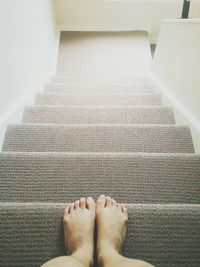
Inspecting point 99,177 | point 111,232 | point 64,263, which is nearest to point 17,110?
point 99,177

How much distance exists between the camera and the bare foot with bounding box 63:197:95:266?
36.6 inches

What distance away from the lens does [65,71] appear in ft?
11.7

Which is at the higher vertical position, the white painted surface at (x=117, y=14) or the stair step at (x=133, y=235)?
the white painted surface at (x=117, y=14)

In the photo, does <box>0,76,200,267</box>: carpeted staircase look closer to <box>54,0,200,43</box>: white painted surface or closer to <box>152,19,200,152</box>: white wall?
<box>152,19,200,152</box>: white wall

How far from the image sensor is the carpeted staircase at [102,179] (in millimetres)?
927

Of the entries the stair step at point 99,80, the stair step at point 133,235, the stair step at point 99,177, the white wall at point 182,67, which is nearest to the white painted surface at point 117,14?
the stair step at point 99,80

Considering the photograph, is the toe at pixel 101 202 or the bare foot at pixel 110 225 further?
the toe at pixel 101 202

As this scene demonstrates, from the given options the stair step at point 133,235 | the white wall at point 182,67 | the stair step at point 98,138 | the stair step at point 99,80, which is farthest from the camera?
the stair step at point 99,80

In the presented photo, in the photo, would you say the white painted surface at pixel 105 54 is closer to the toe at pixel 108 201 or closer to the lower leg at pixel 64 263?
the toe at pixel 108 201

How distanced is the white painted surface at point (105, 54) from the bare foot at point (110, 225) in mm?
2498

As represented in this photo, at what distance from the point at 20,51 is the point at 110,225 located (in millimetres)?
1414

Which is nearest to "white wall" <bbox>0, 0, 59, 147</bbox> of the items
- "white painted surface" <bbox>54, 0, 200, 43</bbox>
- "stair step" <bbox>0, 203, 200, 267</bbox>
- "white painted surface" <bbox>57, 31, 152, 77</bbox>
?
"white painted surface" <bbox>57, 31, 152, 77</bbox>

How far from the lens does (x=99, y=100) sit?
7.10 ft

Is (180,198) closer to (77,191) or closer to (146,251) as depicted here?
(146,251)
